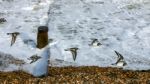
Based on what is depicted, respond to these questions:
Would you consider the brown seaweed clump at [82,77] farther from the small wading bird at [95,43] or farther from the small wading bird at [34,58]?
the small wading bird at [95,43]

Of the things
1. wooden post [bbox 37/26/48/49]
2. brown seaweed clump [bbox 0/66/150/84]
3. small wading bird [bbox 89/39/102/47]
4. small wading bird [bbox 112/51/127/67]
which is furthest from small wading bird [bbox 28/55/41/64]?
small wading bird [bbox 112/51/127/67]

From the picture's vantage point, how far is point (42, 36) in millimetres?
6277

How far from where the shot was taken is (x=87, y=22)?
8195 mm

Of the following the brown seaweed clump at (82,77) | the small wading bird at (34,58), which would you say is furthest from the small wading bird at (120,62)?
the small wading bird at (34,58)

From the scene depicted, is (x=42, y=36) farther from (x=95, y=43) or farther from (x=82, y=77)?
(x=95, y=43)

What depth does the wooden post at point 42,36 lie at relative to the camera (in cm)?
614

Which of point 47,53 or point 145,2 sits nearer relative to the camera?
point 47,53

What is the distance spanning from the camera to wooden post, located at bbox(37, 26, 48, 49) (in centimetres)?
614

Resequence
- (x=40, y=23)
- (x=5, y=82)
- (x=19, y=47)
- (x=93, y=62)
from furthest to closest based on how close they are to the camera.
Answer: (x=40, y=23)
(x=19, y=47)
(x=93, y=62)
(x=5, y=82)

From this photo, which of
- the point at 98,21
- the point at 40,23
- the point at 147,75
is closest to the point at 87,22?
the point at 98,21

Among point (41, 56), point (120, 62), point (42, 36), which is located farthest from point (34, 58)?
point (120, 62)

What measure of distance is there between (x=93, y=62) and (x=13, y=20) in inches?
106

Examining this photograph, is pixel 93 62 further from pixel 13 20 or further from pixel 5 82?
pixel 13 20

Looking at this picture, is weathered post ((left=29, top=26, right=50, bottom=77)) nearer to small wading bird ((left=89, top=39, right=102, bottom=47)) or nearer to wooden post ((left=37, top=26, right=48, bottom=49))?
wooden post ((left=37, top=26, right=48, bottom=49))
